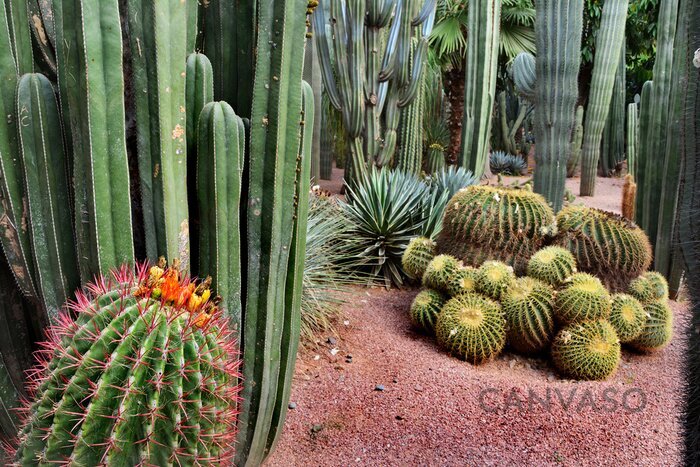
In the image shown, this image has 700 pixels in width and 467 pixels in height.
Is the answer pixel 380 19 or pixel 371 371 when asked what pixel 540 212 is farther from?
pixel 380 19

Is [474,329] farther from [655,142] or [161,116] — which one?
[655,142]

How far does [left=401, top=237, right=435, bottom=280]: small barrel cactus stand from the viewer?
4859mm

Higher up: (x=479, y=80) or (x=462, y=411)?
(x=479, y=80)

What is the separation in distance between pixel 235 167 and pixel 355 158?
5068 mm

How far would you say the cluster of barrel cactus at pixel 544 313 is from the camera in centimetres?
387

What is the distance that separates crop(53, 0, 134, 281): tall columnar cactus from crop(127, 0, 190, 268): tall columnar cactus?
0.11m

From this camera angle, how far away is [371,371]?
3715 mm

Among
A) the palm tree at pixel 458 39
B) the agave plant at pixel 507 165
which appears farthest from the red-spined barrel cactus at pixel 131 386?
the agave plant at pixel 507 165

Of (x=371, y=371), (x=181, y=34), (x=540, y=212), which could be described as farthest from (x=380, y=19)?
(x=181, y=34)

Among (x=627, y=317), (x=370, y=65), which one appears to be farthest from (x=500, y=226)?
(x=370, y=65)

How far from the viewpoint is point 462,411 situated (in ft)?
10.8

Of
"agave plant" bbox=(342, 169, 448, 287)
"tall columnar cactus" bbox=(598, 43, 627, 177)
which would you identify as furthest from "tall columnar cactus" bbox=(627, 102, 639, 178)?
"agave plant" bbox=(342, 169, 448, 287)

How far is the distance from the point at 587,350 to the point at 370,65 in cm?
435

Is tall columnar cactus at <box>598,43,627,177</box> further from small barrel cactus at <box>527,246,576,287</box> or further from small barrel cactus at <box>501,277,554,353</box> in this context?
small barrel cactus at <box>501,277,554,353</box>
